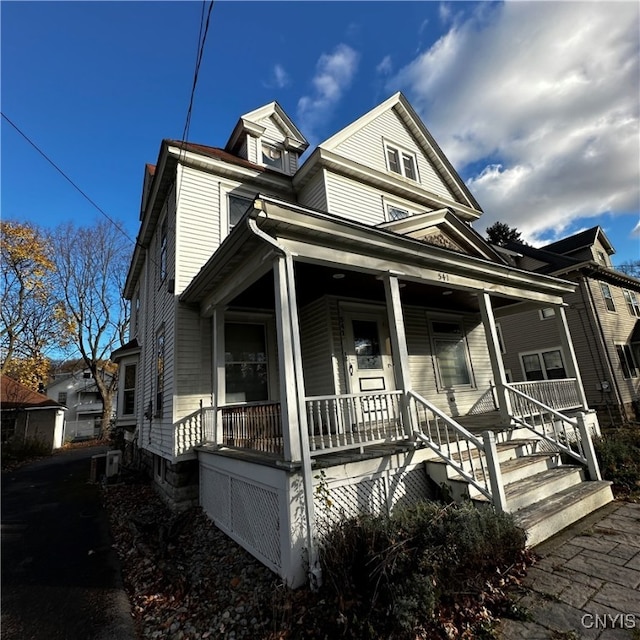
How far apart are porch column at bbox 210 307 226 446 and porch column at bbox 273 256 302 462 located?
A: 255 cm

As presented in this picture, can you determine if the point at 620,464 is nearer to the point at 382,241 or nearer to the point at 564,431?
the point at 564,431

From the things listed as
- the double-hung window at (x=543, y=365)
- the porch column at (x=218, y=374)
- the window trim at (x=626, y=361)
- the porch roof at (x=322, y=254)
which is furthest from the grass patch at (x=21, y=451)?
the window trim at (x=626, y=361)

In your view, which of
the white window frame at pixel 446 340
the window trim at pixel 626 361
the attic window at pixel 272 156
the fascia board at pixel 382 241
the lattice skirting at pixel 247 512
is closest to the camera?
the lattice skirting at pixel 247 512

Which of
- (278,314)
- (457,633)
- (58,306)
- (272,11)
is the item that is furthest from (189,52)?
(58,306)

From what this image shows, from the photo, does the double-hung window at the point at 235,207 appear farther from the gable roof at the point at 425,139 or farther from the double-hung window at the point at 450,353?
the double-hung window at the point at 450,353

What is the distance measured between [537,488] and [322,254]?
14.6 feet

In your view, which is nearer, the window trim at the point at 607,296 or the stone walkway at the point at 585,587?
the stone walkway at the point at 585,587

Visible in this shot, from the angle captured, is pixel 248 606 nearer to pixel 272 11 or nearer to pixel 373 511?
pixel 373 511

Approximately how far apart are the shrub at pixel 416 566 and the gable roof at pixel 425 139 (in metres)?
10.4

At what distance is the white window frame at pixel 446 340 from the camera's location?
916 centimetres

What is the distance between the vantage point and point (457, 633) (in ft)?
9.10

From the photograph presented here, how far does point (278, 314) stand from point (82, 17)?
210 inches

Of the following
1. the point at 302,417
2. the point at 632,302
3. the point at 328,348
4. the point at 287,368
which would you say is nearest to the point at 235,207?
the point at 328,348

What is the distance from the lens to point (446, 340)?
380 inches
